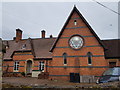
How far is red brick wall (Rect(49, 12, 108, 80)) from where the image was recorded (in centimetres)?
1805

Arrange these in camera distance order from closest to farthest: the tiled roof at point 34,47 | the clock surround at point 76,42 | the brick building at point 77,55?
the brick building at point 77,55 < the clock surround at point 76,42 < the tiled roof at point 34,47

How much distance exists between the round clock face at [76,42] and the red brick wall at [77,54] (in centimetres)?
54

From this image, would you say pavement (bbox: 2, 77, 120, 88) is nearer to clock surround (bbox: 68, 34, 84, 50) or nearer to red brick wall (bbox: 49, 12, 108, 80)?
red brick wall (bbox: 49, 12, 108, 80)

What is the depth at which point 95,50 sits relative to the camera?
18359 mm

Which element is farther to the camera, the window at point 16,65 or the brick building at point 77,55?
the window at point 16,65

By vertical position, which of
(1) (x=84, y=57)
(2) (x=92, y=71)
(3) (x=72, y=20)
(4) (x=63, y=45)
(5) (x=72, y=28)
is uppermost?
(3) (x=72, y=20)

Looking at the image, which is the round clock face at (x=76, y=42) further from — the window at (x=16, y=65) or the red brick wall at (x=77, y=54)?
the window at (x=16, y=65)

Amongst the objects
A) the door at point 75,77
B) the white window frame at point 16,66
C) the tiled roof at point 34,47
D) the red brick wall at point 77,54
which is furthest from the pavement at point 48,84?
the white window frame at point 16,66

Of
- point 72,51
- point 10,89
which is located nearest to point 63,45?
point 72,51

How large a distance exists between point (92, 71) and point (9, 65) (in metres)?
15.7

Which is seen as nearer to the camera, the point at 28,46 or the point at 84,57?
the point at 84,57

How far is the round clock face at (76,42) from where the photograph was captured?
1923cm

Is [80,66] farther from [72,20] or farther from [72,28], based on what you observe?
[72,20]

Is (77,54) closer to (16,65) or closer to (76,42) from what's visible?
(76,42)
